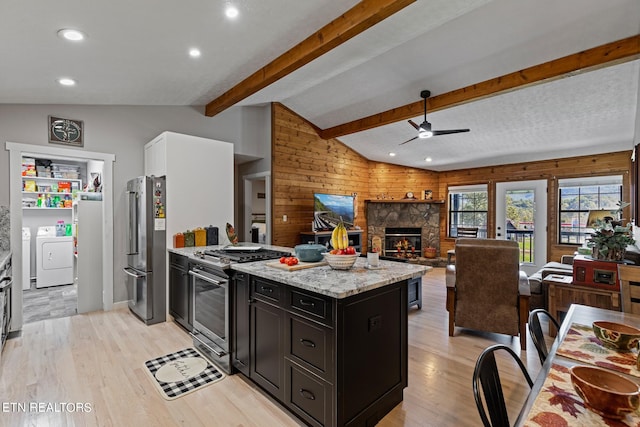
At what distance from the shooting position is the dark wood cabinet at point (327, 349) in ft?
5.84

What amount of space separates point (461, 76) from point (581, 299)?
307 cm

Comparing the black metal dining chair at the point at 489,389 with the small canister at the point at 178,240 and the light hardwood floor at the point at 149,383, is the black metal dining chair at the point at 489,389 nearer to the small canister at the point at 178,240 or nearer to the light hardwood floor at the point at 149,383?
the light hardwood floor at the point at 149,383

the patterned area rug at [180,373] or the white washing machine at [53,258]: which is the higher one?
the white washing machine at [53,258]

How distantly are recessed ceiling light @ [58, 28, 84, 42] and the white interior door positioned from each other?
8.04m

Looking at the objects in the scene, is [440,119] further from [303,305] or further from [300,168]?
[303,305]

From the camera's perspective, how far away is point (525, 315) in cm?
313

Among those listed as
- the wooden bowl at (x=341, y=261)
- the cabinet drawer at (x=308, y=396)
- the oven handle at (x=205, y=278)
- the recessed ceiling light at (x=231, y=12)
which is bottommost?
the cabinet drawer at (x=308, y=396)

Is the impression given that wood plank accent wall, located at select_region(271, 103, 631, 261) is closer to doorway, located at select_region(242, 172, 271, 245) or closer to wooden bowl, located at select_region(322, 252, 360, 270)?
doorway, located at select_region(242, 172, 271, 245)

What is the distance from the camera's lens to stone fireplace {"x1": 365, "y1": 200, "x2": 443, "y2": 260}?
327 inches

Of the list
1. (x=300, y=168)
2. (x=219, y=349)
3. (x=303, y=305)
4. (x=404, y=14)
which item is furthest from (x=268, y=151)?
(x=303, y=305)

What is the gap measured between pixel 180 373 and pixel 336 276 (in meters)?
1.65

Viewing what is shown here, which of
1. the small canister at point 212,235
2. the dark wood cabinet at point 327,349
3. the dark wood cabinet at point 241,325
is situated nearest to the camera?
the dark wood cabinet at point 327,349

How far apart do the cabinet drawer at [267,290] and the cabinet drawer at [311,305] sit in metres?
0.14

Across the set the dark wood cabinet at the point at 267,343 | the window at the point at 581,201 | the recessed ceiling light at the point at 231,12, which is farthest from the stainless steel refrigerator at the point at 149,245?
the window at the point at 581,201
